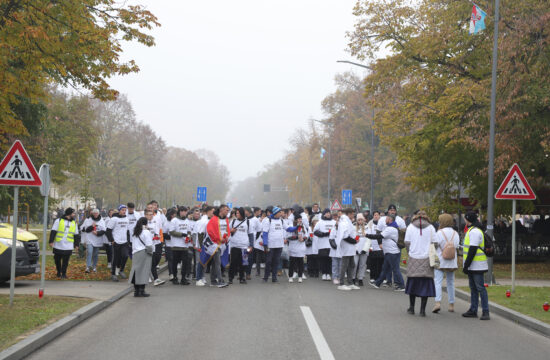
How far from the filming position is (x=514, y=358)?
802cm

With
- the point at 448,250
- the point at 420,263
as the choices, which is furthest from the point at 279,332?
the point at 448,250

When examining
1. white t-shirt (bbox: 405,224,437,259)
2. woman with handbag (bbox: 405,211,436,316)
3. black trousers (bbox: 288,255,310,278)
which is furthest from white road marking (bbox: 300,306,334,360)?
black trousers (bbox: 288,255,310,278)

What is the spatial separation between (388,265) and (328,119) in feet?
156

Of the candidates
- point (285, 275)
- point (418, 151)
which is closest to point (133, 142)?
point (418, 151)

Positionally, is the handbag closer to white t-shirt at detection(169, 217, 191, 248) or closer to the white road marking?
the white road marking

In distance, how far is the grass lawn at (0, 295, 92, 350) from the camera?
8625 millimetres

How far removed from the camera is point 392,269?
15.8 m

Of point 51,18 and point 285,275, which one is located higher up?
point 51,18

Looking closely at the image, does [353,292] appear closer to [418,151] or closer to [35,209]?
[418,151]

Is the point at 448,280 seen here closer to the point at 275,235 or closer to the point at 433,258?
the point at 433,258

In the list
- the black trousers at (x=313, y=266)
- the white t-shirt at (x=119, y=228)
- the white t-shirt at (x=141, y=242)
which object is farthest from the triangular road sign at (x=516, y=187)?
the white t-shirt at (x=119, y=228)

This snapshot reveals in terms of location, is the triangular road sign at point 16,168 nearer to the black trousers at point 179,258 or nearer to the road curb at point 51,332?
the road curb at point 51,332

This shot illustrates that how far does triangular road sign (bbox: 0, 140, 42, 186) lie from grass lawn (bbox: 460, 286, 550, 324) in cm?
851

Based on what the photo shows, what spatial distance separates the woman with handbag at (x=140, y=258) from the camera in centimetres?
1371
